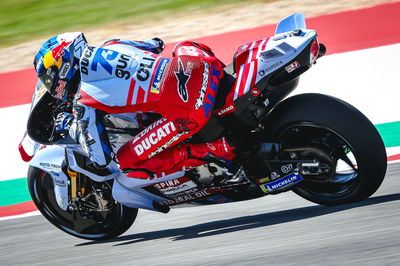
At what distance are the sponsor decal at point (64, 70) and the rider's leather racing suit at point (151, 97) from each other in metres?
0.16

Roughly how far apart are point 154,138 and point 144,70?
480 millimetres

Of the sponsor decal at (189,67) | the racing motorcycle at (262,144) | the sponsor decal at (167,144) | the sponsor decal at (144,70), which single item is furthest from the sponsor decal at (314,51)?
the sponsor decal at (144,70)

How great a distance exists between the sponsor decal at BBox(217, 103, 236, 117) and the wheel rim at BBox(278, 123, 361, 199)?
14.8 inches

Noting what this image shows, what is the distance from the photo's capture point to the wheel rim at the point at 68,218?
5316 millimetres

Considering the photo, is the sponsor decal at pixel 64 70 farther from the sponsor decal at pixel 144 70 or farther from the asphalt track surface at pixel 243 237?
the asphalt track surface at pixel 243 237

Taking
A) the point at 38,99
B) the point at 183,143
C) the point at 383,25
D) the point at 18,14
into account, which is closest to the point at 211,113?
the point at 183,143

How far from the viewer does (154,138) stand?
455 cm

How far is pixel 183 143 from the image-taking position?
4637 millimetres

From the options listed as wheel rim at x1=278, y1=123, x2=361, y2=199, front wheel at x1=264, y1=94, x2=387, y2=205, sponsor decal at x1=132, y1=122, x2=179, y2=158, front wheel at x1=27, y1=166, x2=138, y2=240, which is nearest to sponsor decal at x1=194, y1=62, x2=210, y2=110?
sponsor decal at x1=132, y1=122, x2=179, y2=158

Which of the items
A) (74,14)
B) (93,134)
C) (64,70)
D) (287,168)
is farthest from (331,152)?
(74,14)

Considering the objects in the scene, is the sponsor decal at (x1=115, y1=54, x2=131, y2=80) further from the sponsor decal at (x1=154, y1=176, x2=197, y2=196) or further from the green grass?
the green grass

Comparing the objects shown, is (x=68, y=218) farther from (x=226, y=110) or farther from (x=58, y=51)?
(x=226, y=110)

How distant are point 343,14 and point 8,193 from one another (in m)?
4.74

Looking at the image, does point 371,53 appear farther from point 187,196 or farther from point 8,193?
point 8,193
